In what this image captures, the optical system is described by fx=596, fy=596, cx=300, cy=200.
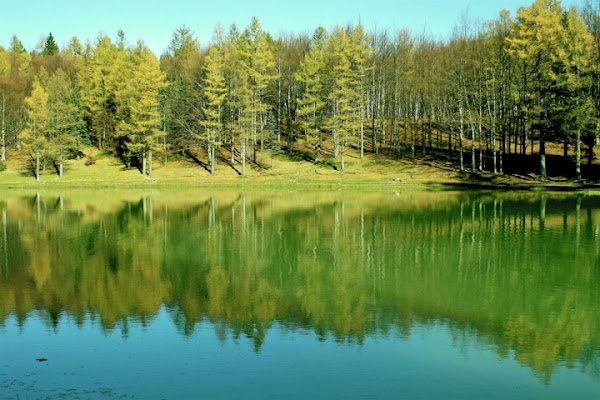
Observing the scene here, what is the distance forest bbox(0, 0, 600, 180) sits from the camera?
50.9 meters

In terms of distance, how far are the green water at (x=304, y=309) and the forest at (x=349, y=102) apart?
75.8 feet

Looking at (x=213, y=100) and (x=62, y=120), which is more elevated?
(x=213, y=100)

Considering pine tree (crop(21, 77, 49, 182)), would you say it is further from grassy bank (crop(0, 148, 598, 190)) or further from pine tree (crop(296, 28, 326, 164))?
pine tree (crop(296, 28, 326, 164))

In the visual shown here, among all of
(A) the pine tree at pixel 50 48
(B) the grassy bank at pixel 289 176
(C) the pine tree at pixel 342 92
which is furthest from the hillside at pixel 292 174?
(A) the pine tree at pixel 50 48

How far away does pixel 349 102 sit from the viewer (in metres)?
70.2

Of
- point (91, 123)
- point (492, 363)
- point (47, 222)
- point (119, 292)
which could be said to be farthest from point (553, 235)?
point (91, 123)

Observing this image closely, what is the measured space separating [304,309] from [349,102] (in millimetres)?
56400

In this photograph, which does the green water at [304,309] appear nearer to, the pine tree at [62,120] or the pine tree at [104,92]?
the pine tree at [62,120]

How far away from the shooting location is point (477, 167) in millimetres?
59688

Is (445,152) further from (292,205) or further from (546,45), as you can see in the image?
(292,205)

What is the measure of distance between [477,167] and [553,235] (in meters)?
33.0

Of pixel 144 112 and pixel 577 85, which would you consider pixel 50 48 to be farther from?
pixel 577 85

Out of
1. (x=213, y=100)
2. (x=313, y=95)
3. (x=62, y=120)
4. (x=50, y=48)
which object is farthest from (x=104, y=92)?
(x=50, y=48)

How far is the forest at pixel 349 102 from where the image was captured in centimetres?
5088
